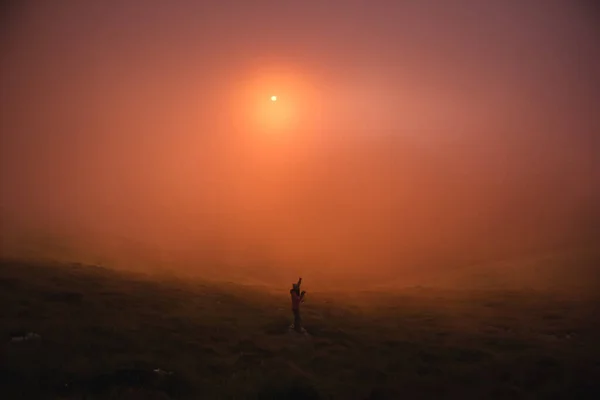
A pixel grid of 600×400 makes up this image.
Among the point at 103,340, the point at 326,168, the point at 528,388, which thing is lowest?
the point at 528,388

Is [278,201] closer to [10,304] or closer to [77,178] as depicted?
[77,178]

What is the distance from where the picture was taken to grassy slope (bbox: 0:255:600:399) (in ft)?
64.5

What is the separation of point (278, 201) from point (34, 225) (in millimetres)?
64616

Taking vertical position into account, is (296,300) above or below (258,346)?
above

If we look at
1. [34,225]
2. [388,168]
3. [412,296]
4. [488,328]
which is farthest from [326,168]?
[488,328]

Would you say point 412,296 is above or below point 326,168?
below

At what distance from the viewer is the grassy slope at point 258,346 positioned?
1966cm

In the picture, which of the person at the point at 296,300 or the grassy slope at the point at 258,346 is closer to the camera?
the grassy slope at the point at 258,346

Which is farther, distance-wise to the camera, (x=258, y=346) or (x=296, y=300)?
(x=296, y=300)

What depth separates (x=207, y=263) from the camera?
78750 mm

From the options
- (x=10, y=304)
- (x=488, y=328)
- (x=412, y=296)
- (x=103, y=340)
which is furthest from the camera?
(x=412, y=296)

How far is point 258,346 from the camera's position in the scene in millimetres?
25844

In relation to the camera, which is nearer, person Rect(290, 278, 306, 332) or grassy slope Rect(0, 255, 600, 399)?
grassy slope Rect(0, 255, 600, 399)

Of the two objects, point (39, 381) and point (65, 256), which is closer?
point (39, 381)
